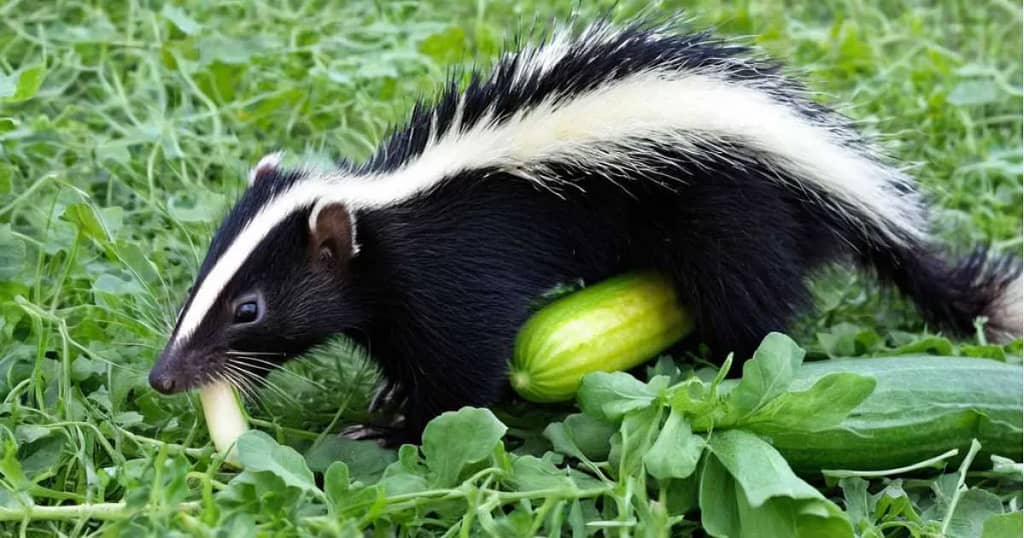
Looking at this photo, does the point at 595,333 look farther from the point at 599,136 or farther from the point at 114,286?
the point at 114,286

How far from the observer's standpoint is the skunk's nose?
3092mm

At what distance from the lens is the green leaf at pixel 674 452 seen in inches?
109

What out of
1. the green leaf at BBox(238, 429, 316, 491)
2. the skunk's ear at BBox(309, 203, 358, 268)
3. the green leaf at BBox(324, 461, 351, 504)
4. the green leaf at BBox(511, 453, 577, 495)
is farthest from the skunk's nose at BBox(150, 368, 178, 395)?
the green leaf at BBox(511, 453, 577, 495)

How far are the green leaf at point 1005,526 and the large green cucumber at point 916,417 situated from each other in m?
0.39

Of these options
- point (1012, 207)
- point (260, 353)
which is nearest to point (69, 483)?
point (260, 353)

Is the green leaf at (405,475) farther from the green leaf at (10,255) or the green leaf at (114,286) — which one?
the green leaf at (10,255)

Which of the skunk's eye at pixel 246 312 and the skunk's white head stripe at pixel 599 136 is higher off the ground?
the skunk's white head stripe at pixel 599 136

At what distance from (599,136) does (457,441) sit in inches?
40.9

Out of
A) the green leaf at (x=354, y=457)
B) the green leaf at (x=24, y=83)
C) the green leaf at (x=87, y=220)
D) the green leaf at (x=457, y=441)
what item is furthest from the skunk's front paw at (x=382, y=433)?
the green leaf at (x=24, y=83)

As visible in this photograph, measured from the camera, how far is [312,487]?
2.69 m

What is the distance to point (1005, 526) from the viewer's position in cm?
279

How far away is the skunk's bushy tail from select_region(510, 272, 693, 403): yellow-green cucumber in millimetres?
836

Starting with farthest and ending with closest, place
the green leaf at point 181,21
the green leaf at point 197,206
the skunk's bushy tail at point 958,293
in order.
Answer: the green leaf at point 181,21, the skunk's bushy tail at point 958,293, the green leaf at point 197,206

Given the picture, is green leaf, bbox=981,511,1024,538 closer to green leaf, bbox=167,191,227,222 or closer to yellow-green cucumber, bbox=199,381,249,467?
yellow-green cucumber, bbox=199,381,249,467
